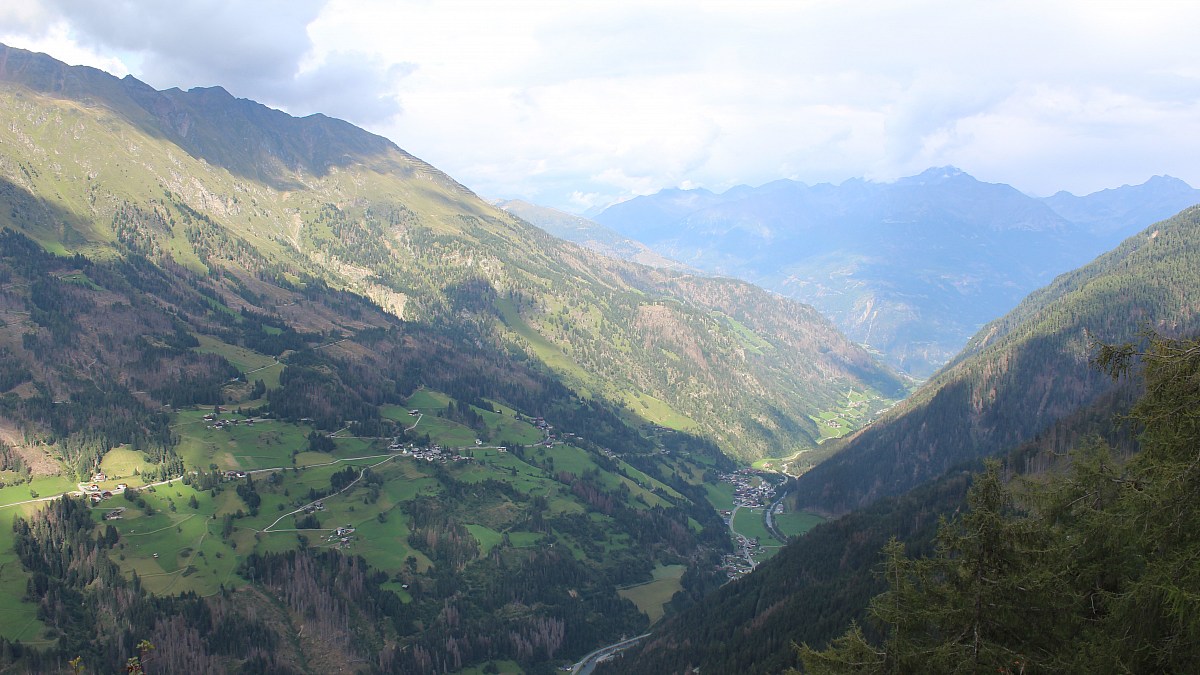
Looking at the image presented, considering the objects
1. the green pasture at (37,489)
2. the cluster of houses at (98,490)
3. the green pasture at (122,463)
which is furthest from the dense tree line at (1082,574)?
the green pasture at (122,463)

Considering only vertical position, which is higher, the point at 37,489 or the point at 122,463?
the point at 122,463

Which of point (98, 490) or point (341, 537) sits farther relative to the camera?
point (341, 537)

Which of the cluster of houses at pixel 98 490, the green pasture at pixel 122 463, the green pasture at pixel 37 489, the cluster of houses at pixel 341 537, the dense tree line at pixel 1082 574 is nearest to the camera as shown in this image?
the dense tree line at pixel 1082 574

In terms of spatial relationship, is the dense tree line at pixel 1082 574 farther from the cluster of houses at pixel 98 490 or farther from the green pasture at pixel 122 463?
the green pasture at pixel 122 463

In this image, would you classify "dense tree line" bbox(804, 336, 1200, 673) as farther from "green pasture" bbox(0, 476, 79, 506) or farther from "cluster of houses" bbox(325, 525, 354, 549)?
"green pasture" bbox(0, 476, 79, 506)

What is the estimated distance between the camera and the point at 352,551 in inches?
6924

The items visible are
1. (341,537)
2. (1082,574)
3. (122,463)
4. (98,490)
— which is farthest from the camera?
(122,463)

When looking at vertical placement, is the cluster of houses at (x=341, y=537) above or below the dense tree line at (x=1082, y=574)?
below

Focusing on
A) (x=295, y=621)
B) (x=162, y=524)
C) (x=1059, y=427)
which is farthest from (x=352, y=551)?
(x=1059, y=427)

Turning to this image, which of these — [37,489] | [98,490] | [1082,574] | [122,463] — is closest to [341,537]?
[98,490]

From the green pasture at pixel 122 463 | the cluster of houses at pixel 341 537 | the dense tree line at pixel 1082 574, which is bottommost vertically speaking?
the cluster of houses at pixel 341 537

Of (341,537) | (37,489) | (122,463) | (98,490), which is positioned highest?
(122,463)

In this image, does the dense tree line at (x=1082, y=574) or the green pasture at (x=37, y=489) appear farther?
the green pasture at (x=37, y=489)

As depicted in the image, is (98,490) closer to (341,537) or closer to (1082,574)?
(341,537)
